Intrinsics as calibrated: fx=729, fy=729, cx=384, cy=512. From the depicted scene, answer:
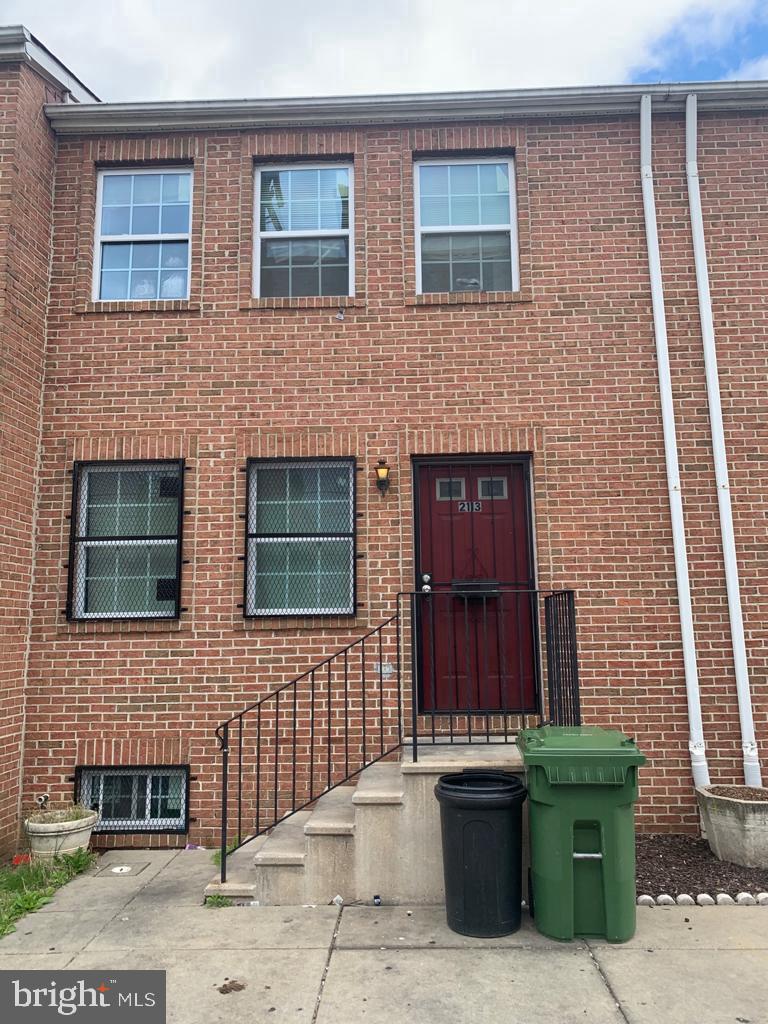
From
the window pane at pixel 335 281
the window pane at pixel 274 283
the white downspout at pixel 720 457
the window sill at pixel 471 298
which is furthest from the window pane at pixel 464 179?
the white downspout at pixel 720 457

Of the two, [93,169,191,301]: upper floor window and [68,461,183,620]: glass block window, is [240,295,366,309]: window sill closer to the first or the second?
[93,169,191,301]: upper floor window

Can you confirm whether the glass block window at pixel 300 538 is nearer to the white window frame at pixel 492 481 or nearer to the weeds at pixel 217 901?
the white window frame at pixel 492 481

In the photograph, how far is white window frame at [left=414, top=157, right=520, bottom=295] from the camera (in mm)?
6352

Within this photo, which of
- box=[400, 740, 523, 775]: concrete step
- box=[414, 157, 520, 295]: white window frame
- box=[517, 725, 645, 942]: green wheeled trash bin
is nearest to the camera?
box=[517, 725, 645, 942]: green wheeled trash bin

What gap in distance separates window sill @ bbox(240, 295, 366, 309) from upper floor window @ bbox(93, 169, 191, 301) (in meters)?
0.74

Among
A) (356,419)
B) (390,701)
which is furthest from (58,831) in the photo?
(356,419)

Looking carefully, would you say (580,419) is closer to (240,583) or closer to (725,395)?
(725,395)

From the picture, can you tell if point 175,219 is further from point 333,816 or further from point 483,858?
point 483,858

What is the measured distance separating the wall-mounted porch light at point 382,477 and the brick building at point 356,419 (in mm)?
58

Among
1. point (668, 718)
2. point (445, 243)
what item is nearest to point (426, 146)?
point (445, 243)

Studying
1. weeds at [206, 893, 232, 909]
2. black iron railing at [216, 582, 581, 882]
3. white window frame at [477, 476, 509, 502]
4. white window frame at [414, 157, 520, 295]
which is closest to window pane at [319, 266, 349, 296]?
white window frame at [414, 157, 520, 295]

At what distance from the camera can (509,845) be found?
4074mm

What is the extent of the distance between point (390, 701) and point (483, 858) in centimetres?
182

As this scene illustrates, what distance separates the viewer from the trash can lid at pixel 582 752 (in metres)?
3.96
